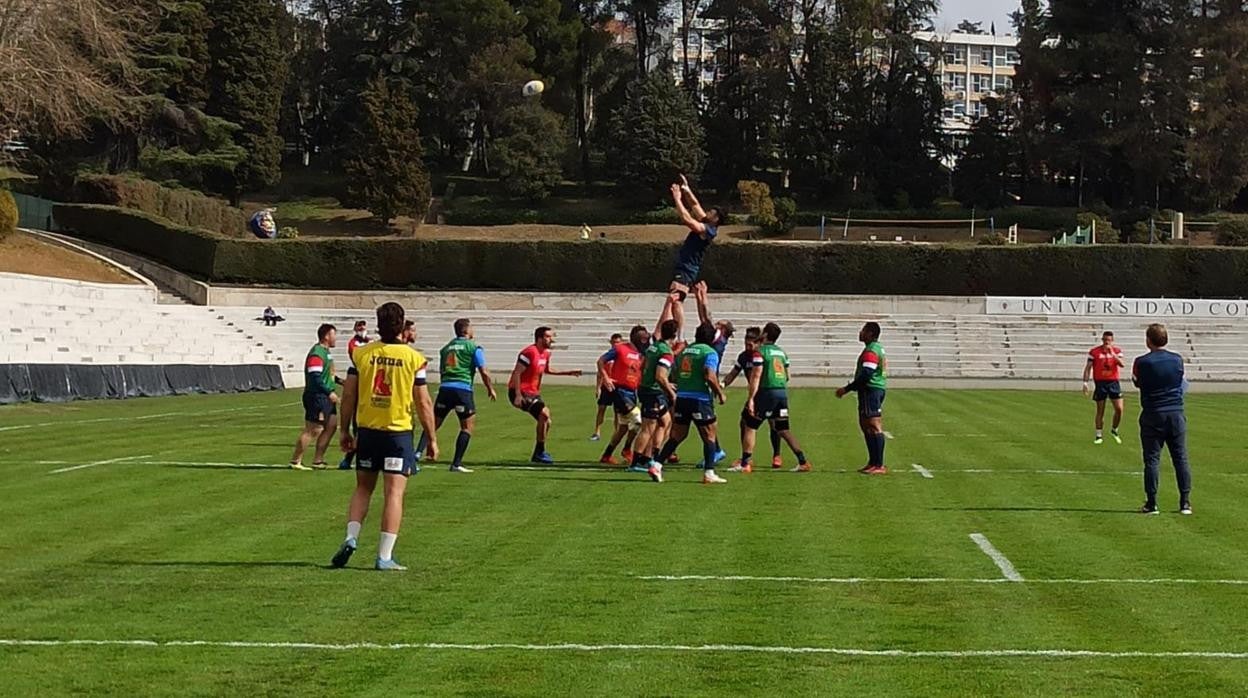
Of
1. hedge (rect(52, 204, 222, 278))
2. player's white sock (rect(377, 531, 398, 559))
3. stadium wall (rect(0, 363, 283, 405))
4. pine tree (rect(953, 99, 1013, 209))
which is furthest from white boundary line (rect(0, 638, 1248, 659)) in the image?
pine tree (rect(953, 99, 1013, 209))

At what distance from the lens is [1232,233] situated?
234ft

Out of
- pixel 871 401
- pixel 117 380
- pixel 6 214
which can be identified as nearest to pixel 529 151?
pixel 6 214

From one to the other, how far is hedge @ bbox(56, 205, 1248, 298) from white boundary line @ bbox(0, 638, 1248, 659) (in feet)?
167

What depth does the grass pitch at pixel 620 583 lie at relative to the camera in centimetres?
789

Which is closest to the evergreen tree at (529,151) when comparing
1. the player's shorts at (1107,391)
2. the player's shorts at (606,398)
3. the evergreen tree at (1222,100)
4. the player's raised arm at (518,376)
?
the evergreen tree at (1222,100)

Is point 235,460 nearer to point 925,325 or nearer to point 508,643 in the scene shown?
point 508,643

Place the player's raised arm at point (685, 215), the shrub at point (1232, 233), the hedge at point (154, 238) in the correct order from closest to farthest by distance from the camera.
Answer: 1. the player's raised arm at point (685, 215)
2. the hedge at point (154, 238)
3. the shrub at point (1232, 233)

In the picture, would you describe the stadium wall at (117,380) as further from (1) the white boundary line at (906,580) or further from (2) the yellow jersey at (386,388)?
(1) the white boundary line at (906,580)

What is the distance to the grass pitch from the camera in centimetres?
789

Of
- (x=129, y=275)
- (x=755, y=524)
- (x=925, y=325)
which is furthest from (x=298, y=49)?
(x=755, y=524)

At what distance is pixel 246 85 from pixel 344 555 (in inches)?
2906

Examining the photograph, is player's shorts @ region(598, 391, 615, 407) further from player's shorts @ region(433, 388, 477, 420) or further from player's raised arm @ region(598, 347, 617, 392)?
player's shorts @ region(433, 388, 477, 420)

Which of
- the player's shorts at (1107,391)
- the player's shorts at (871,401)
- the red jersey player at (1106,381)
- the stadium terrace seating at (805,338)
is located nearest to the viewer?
the player's shorts at (871,401)

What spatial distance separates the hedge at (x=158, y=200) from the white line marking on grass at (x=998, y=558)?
180 ft
